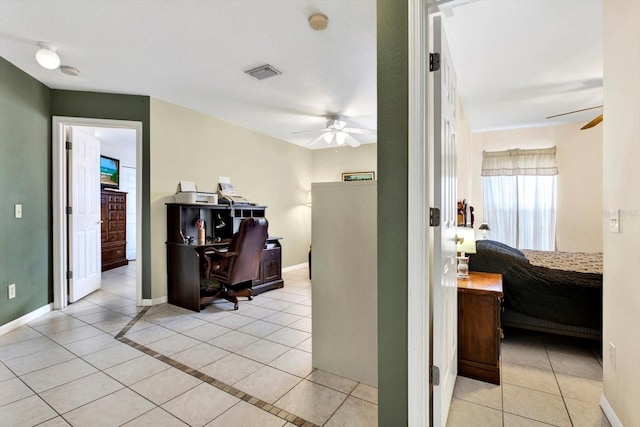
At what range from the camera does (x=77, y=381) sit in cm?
196

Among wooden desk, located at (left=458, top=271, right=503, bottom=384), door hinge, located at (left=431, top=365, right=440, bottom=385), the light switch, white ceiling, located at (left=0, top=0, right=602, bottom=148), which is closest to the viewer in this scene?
door hinge, located at (left=431, top=365, right=440, bottom=385)

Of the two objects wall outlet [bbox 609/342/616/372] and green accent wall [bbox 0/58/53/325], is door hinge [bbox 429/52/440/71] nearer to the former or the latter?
wall outlet [bbox 609/342/616/372]

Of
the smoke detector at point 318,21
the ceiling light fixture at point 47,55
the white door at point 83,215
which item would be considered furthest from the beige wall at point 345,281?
the white door at point 83,215

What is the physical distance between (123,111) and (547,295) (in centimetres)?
468

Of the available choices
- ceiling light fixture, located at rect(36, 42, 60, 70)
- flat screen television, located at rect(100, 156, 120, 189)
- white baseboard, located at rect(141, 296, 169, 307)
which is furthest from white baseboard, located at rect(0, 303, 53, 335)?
flat screen television, located at rect(100, 156, 120, 189)

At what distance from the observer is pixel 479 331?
197 cm

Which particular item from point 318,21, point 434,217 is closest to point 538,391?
point 434,217

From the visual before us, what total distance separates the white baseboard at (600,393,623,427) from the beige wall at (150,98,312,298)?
13.4 feet

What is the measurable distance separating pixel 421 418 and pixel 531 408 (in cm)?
95

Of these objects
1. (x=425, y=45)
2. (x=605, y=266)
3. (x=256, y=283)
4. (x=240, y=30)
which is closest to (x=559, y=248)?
(x=605, y=266)

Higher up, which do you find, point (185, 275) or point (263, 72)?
point (263, 72)

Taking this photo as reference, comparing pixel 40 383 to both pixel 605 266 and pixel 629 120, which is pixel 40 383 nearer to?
pixel 605 266

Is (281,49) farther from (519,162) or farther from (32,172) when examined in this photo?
(519,162)

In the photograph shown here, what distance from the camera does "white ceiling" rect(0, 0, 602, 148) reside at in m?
2.07
